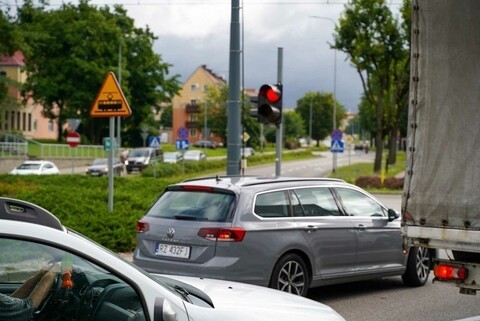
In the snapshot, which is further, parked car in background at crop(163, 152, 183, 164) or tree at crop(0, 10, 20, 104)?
parked car in background at crop(163, 152, 183, 164)

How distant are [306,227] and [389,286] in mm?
2357

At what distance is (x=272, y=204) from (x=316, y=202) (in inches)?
29.7

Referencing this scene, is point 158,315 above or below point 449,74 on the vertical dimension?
below

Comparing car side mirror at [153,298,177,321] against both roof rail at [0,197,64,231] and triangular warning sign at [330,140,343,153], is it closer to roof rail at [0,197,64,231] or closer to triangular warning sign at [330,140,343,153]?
roof rail at [0,197,64,231]

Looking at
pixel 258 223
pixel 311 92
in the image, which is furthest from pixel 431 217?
pixel 311 92

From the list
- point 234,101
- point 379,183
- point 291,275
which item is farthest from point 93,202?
point 379,183

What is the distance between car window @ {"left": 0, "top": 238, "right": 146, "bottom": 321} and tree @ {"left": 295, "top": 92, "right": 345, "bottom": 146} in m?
147

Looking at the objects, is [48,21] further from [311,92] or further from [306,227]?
[311,92]

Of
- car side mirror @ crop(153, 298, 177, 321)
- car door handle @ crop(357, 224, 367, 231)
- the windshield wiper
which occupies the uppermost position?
car side mirror @ crop(153, 298, 177, 321)

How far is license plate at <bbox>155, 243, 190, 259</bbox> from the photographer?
28.9ft

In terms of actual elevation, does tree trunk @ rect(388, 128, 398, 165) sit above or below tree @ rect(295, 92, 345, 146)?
below

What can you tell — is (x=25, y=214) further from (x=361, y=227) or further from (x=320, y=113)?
(x=320, y=113)

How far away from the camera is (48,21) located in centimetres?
7025

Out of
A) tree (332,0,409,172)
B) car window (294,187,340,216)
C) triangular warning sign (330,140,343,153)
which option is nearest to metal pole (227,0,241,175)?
car window (294,187,340,216)
